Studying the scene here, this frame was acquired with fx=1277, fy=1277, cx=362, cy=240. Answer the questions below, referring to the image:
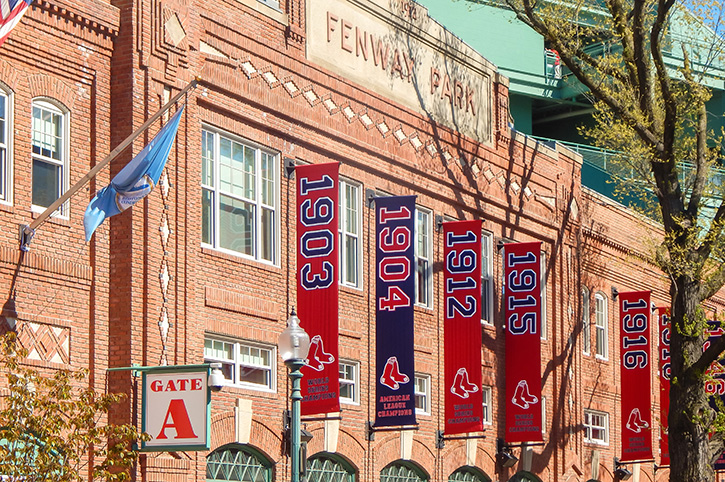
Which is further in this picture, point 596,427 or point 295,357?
point 596,427

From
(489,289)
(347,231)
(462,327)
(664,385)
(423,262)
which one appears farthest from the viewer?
(664,385)

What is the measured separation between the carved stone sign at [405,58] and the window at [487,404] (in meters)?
6.09

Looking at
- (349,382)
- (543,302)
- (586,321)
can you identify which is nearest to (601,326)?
(586,321)

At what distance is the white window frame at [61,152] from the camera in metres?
19.1

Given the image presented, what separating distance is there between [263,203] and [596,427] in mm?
15641

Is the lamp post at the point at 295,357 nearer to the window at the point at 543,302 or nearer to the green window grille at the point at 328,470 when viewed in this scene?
the green window grille at the point at 328,470

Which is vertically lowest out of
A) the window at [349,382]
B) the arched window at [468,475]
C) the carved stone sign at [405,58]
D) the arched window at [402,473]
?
the arched window at [468,475]

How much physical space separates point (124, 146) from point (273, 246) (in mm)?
5650

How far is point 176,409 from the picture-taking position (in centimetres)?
1898

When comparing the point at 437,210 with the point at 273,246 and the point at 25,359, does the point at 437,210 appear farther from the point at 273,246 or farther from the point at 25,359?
the point at 25,359

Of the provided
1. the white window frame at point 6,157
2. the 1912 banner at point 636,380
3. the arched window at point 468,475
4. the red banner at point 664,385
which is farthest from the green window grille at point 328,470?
the red banner at point 664,385

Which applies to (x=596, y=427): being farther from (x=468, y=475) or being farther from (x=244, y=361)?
(x=244, y=361)

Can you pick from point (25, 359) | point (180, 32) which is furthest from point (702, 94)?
point (25, 359)

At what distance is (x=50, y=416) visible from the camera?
15.4m
